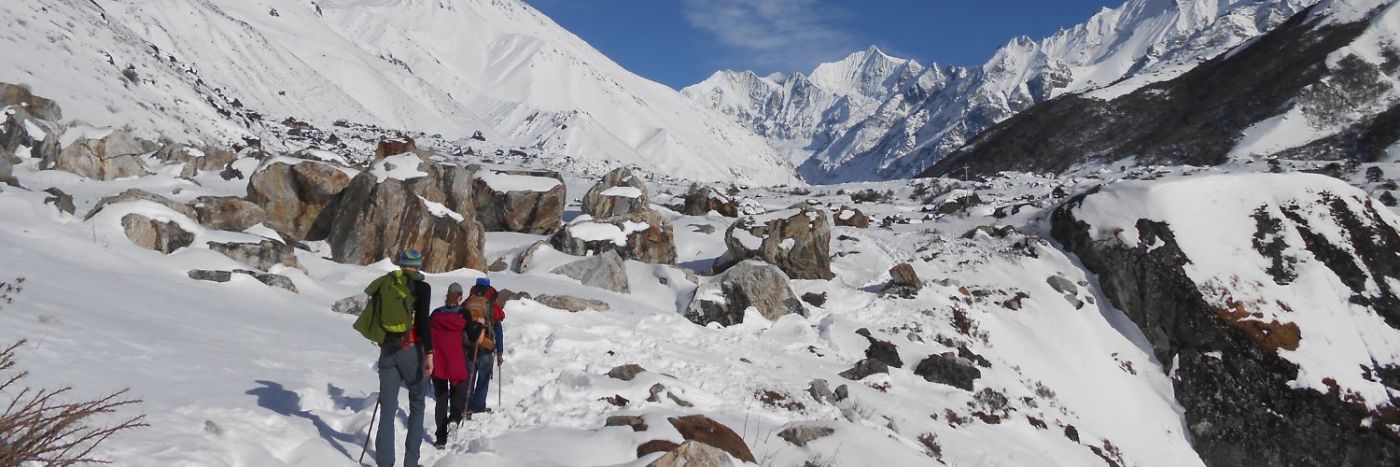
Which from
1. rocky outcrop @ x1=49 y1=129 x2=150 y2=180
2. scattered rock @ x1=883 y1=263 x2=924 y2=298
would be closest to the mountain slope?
scattered rock @ x1=883 y1=263 x2=924 y2=298

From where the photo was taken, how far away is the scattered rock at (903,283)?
20859 mm

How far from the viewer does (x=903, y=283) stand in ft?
69.6

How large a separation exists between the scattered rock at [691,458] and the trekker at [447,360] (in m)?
2.49

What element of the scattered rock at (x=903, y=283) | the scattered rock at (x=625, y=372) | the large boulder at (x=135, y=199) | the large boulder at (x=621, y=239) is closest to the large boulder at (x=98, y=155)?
the large boulder at (x=135, y=199)

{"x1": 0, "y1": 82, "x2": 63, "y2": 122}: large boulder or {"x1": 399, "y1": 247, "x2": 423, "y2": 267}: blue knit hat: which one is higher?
{"x1": 0, "y1": 82, "x2": 63, "y2": 122}: large boulder

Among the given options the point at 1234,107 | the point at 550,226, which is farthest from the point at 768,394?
the point at 1234,107

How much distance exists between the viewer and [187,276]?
14062 millimetres

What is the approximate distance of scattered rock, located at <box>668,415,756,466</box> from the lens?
796 cm

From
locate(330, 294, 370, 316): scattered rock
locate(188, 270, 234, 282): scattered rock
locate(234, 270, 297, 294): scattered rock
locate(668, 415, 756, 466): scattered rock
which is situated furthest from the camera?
locate(234, 270, 297, 294): scattered rock

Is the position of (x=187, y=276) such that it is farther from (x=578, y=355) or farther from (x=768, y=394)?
(x=768, y=394)

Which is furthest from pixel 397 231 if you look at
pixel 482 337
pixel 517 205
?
pixel 482 337

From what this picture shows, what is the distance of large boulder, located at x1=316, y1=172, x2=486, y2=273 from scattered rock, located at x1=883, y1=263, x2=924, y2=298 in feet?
37.0

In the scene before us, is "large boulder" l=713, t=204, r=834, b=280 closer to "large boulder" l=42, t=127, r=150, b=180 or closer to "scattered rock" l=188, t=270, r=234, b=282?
"scattered rock" l=188, t=270, r=234, b=282

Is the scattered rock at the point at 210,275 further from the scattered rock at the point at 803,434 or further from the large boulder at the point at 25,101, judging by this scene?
the large boulder at the point at 25,101
